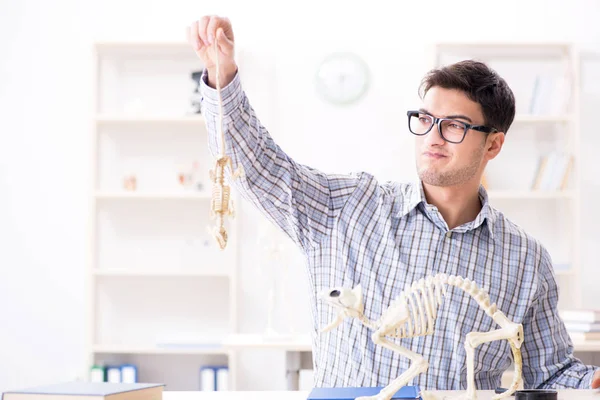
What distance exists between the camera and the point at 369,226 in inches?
70.9

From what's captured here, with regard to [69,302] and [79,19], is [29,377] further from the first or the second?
[79,19]

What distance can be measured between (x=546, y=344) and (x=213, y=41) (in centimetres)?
100

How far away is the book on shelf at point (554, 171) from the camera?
3.96 meters

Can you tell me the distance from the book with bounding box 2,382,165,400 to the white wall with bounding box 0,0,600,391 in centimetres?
298

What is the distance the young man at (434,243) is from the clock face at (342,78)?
240 cm

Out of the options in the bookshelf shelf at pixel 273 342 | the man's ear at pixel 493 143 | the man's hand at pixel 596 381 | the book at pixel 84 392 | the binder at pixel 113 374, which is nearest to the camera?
the book at pixel 84 392

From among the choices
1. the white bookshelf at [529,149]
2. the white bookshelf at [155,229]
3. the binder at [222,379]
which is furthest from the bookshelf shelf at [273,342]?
the white bookshelf at [529,149]

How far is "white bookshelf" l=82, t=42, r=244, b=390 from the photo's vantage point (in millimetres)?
4289

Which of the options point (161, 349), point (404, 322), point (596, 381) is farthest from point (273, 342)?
point (404, 322)

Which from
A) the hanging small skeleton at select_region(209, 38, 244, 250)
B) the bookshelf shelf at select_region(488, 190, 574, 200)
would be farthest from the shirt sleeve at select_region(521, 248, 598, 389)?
the bookshelf shelf at select_region(488, 190, 574, 200)

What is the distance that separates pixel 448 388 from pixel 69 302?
10.2 feet

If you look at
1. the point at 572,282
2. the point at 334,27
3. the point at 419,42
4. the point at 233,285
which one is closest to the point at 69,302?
the point at 233,285

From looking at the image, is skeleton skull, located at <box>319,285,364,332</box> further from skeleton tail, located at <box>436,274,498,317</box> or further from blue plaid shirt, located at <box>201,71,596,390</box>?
blue plaid shirt, located at <box>201,71,596,390</box>

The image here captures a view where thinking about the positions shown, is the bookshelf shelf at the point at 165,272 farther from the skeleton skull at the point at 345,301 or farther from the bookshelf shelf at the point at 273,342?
the skeleton skull at the point at 345,301
